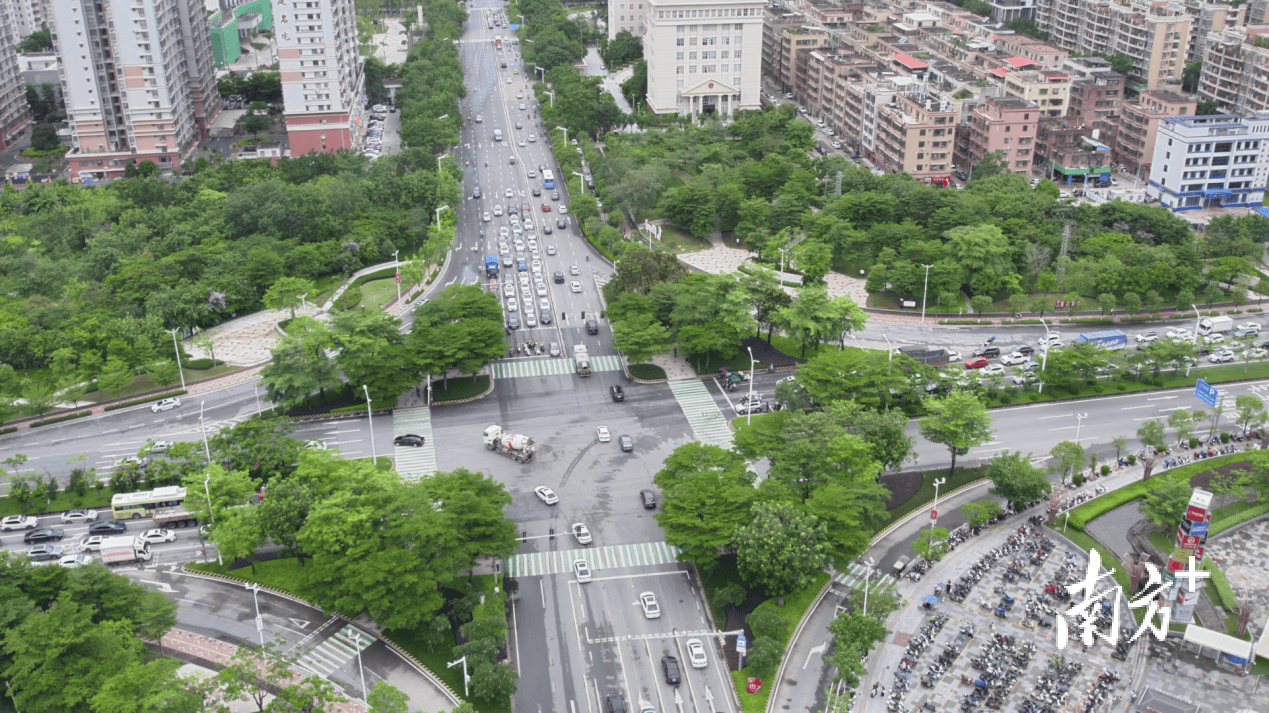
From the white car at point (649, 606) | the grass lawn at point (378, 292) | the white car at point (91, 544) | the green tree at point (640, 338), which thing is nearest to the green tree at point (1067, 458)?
the white car at point (649, 606)

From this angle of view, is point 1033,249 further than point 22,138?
No

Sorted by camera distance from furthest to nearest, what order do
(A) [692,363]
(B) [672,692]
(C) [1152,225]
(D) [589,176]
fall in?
(D) [589,176], (C) [1152,225], (A) [692,363], (B) [672,692]

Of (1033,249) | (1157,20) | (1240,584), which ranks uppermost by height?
(1157,20)

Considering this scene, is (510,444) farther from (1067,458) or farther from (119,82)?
(119,82)

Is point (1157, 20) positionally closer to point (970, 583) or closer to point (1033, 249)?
point (1033, 249)

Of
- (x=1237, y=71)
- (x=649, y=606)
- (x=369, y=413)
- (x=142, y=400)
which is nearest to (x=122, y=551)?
(x=369, y=413)

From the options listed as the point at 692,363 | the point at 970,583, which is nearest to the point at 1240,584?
the point at 970,583
